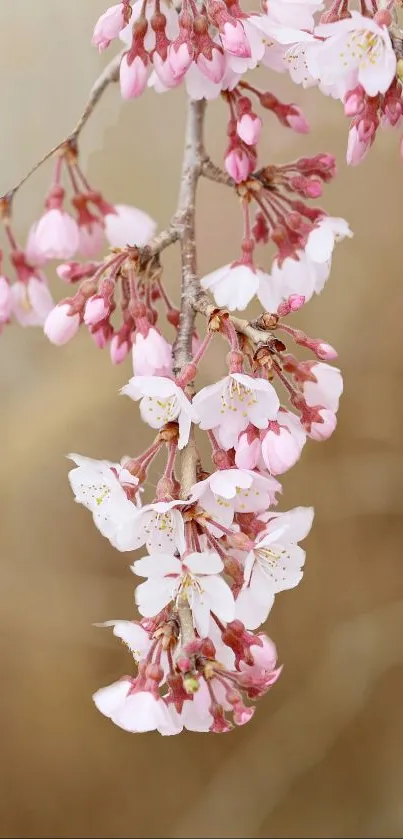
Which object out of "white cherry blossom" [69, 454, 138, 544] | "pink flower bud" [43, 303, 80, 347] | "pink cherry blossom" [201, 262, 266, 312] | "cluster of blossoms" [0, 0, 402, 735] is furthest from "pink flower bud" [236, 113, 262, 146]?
"white cherry blossom" [69, 454, 138, 544]

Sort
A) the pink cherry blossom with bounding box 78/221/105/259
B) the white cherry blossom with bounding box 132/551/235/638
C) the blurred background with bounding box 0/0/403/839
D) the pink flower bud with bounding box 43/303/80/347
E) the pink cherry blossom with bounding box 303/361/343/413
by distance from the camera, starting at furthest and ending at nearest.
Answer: the blurred background with bounding box 0/0/403/839
the pink cherry blossom with bounding box 78/221/105/259
the pink flower bud with bounding box 43/303/80/347
the pink cherry blossom with bounding box 303/361/343/413
the white cherry blossom with bounding box 132/551/235/638

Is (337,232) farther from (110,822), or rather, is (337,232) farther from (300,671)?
(110,822)

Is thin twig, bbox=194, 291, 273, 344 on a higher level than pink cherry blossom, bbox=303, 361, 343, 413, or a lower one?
higher

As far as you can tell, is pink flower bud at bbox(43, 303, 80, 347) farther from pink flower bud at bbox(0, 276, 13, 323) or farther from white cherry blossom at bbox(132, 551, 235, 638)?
white cherry blossom at bbox(132, 551, 235, 638)

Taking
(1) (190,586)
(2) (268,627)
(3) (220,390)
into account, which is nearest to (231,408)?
(3) (220,390)

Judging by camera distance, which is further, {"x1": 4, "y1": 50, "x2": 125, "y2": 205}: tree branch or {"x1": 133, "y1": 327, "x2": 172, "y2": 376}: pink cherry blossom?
{"x1": 4, "y1": 50, "x2": 125, "y2": 205}: tree branch

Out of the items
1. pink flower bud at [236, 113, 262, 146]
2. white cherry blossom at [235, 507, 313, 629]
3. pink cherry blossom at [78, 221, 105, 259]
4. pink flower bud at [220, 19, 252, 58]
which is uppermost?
pink flower bud at [220, 19, 252, 58]

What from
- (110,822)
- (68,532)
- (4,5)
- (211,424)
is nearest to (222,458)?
(211,424)

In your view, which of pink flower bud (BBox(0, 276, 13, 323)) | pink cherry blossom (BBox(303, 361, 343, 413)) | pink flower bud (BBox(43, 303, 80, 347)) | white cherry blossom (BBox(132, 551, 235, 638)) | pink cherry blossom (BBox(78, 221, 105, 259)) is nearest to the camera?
white cherry blossom (BBox(132, 551, 235, 638))
